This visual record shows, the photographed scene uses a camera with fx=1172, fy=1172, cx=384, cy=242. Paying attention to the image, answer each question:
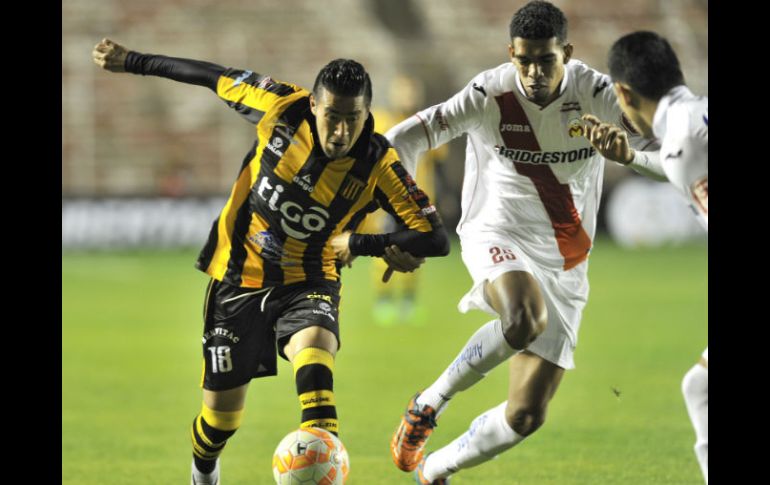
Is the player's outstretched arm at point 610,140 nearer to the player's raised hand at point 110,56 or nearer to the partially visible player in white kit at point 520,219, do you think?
the partially visible player in white kit at point 520,219

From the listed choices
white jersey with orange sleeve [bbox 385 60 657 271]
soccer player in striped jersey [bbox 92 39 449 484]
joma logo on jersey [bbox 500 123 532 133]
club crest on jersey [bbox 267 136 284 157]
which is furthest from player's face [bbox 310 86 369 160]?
joma logo on jersey [bbox 500 123 532 133]

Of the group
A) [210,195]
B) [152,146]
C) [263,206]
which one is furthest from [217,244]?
[152,146]

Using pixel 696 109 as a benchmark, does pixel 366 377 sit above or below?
below

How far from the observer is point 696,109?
4.35 metres

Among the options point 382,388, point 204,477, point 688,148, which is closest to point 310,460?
point 204,477

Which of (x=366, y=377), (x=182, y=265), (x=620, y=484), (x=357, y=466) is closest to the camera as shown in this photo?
(x=620, y=484)

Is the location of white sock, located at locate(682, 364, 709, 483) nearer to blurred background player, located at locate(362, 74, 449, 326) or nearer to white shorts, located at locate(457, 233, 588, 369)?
white shorts, located at locate(457, 233, 588, 369)

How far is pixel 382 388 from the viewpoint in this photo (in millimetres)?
8922

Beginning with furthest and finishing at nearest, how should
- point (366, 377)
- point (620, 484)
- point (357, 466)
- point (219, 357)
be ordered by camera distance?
point (366, 377) < point (357, 466) < point (620, 484) < point (219, 357)


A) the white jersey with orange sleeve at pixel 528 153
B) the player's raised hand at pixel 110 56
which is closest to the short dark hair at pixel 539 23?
the white jersey with orange sleeve at pixel 528 153

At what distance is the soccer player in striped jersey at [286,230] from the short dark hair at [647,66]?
115 cm

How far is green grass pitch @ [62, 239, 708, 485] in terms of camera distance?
6.39 m

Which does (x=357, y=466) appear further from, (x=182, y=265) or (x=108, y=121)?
(x=108, y=121)
